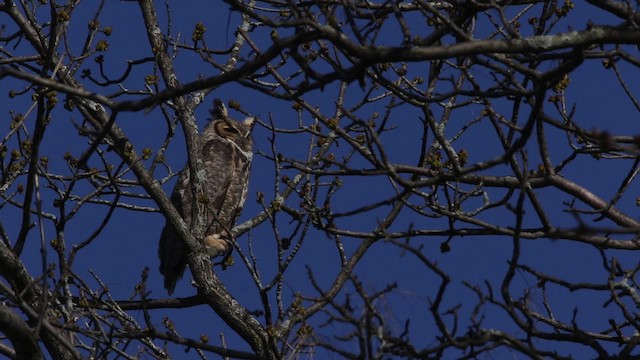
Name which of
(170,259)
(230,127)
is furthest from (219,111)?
(170,259)

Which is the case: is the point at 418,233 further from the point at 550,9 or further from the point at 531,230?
the point at 550,9

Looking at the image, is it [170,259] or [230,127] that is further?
[230,127]

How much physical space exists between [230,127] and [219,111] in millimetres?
213

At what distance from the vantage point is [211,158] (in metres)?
9.19

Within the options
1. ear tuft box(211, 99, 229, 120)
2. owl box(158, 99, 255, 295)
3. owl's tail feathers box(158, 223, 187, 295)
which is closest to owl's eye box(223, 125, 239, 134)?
owl box(158, 99, 255, 295)

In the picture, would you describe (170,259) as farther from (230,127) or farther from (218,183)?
(230,127)

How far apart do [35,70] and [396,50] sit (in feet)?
10.0

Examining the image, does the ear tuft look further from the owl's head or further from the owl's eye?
the owl's eye

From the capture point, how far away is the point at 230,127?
31.7 feet

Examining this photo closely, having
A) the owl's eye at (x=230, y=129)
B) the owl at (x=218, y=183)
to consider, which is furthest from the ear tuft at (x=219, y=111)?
the owl's eye at (x=230, y=129)

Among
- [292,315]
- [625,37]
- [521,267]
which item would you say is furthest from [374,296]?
[292,315]

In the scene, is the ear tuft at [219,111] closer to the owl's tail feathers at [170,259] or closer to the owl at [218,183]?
the owl at [218,183]

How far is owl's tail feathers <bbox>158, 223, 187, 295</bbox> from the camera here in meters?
8.03

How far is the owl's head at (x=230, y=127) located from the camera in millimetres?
9531
